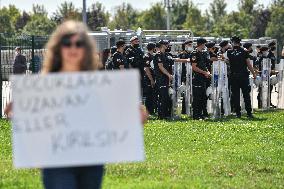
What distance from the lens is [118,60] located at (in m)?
19.3

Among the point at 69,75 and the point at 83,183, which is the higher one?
the point at 69,75

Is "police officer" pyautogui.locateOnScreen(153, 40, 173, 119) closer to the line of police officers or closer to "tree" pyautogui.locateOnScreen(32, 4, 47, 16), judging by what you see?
the line of police officers

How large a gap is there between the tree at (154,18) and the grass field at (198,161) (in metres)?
58.9

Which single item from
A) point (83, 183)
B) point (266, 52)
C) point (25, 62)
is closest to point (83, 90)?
point (83, 183)

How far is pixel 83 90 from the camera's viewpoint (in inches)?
212

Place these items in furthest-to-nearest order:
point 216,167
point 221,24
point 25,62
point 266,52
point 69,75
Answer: point 221,24, point 266,52, point 25,62, point 216,167, point 69,75

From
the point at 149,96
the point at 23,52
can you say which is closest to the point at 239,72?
the point at 149,96

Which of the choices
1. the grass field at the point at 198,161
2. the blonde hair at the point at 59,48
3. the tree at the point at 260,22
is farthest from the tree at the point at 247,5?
the blonde hair at the point at 59,48

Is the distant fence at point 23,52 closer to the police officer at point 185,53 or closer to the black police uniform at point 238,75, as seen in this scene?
the police officer at point 185,53

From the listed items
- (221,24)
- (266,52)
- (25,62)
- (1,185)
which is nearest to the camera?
(1,185)

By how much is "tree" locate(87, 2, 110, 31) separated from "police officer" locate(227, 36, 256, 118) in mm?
59531

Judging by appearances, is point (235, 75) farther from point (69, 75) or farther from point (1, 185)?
point (69, 75)

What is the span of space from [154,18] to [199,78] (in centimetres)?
5758

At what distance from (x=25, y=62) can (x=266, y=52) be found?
7.46 metres
